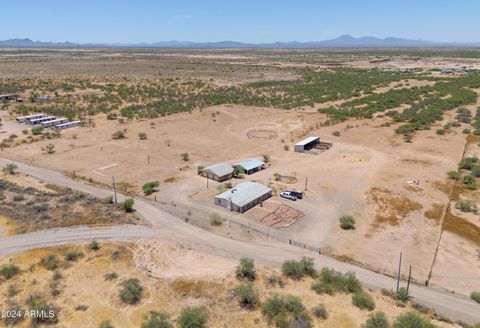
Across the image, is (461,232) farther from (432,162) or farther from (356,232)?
(432,162)

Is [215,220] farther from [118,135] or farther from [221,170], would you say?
[118,135]

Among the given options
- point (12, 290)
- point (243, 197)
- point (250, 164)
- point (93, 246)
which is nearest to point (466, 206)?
point (243, 197)

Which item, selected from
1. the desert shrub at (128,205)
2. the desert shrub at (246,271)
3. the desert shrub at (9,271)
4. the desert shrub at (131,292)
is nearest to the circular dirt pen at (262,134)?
the desert shrub at (128,205)

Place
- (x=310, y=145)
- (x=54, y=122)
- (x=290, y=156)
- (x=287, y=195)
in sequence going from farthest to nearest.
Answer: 1. (x=54, y=122)
2. (x=310, y=145)
3. (x=290, y=156)
4. (x=287, y=195)

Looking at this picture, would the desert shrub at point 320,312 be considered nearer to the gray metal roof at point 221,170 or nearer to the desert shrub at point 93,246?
the desert shrub at point 93,246

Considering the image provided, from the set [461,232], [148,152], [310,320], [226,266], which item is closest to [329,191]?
[461,232]

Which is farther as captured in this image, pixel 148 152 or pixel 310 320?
pixel 148 152
